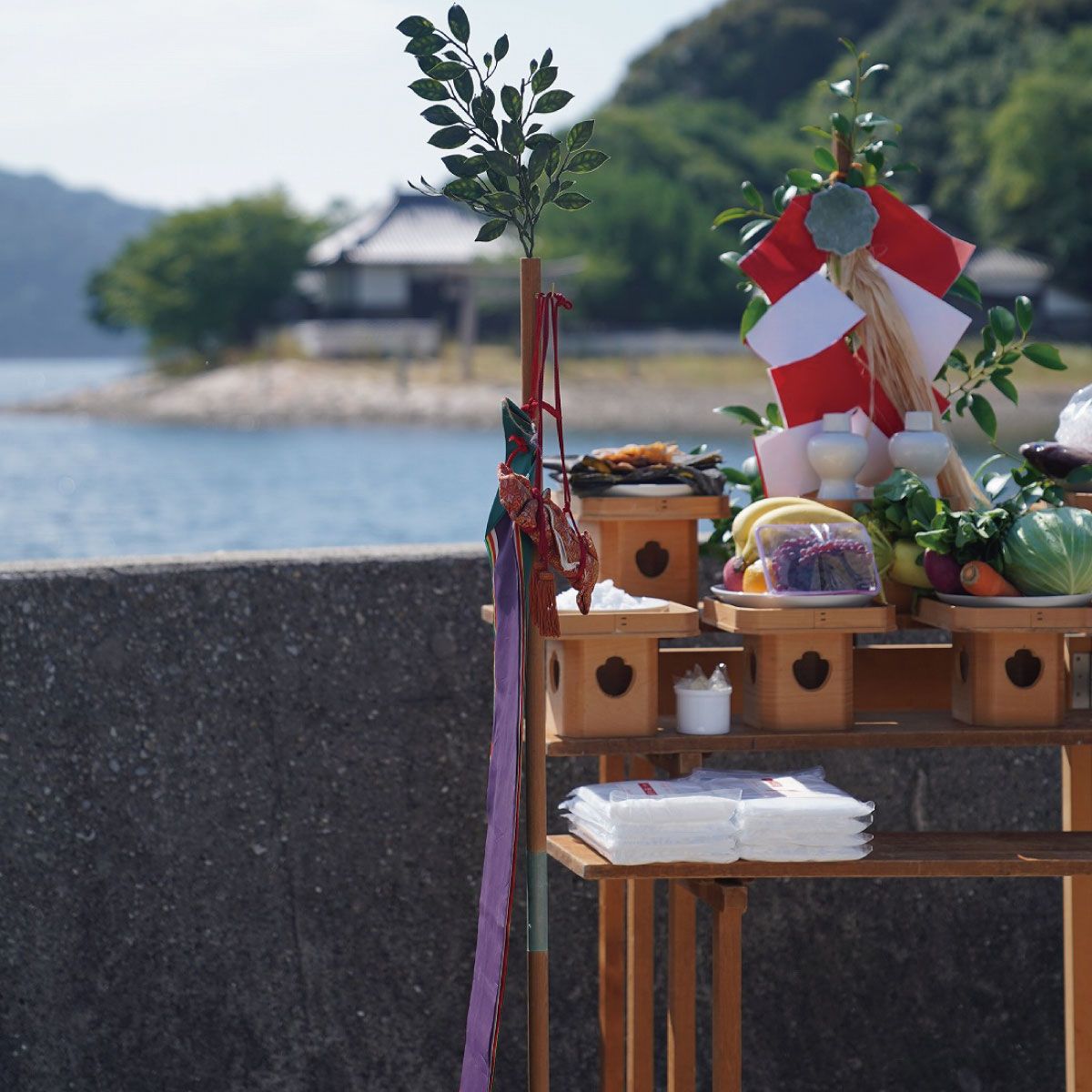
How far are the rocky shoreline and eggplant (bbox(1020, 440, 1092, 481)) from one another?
27.2 metres

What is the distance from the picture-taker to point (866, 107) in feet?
122

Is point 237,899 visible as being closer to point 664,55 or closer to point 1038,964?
point 1038,964

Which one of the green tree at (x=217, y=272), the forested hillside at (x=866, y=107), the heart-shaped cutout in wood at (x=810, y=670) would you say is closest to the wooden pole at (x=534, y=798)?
the heart-shaped cutout in wood at (x=810, y=670)

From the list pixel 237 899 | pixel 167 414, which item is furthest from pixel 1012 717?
pixel 167 414

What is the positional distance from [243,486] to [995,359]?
87.3 ft

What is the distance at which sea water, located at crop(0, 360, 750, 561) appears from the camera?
2062 centimetres

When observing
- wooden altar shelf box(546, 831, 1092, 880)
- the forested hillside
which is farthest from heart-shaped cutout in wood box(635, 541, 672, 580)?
the forested hillside

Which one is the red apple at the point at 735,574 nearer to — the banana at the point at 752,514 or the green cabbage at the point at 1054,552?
the banana at the point at 752,514

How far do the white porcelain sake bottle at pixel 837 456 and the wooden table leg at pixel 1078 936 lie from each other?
0.45 meters

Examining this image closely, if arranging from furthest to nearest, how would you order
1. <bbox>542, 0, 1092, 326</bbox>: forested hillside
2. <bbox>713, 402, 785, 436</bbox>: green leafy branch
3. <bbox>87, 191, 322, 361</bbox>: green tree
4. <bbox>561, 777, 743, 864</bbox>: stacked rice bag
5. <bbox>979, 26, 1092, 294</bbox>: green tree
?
1. <bbox>87, 191, 322, 361</bbox>: green tree
2. <bbox>542, 0, 1092, 326</bbox>: forested hillside
3. <bbox>979, 26, 1092, 294</bbox>: green tree
4. <bbox>713, 402, 785, 436</bbox>: green leafy branch
5. <bbox>561, 777, 743, 864</bbox>: stacked rice bag

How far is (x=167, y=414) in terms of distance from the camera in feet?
139

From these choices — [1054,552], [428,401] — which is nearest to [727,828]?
[1054,552]

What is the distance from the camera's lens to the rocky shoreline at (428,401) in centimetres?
3325

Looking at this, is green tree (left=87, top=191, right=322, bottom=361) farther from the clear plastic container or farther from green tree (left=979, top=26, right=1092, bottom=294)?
the clear plastic container
